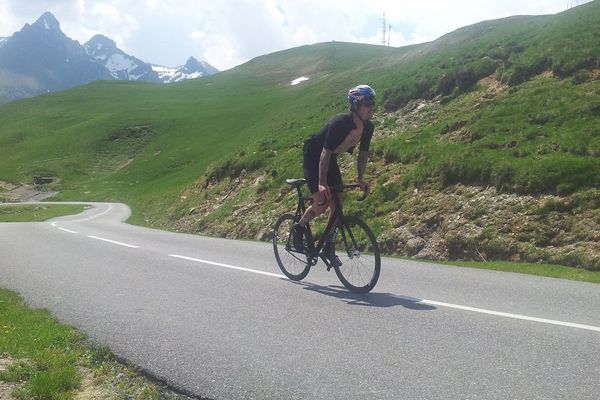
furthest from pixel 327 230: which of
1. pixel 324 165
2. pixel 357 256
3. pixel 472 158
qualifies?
pixel 472 158

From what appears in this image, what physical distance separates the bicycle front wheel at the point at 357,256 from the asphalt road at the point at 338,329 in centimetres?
25

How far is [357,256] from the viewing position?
7797mm

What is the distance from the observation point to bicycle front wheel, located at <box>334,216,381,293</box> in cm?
756

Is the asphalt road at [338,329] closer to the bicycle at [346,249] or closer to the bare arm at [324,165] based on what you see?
the bicycle at [346,249]

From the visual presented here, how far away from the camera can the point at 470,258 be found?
12.9m

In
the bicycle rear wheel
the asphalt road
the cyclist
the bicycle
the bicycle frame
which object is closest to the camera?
the asphalt road

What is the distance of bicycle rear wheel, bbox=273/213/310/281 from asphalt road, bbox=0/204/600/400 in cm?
23

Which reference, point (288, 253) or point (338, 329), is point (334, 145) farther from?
point (338, 329)

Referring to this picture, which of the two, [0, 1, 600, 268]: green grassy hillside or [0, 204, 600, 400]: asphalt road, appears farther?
[0, 1, 600, 268]: green grassy hillside

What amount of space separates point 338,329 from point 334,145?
109 inches

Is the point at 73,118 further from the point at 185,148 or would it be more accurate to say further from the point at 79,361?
the point at 79,361

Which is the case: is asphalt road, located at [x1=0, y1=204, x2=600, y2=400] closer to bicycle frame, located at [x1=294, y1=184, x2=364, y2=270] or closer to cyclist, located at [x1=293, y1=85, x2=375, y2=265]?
bicycle frame, located at [x1=294, y1=184, x2=364, y2=270]

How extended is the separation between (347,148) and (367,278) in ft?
6.37

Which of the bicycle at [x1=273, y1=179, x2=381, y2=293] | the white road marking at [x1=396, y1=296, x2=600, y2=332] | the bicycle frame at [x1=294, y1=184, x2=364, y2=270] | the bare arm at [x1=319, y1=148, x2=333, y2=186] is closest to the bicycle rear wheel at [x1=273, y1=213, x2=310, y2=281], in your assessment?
the bicycle at [x1=273, y1=179, x2=381, y2=293]
